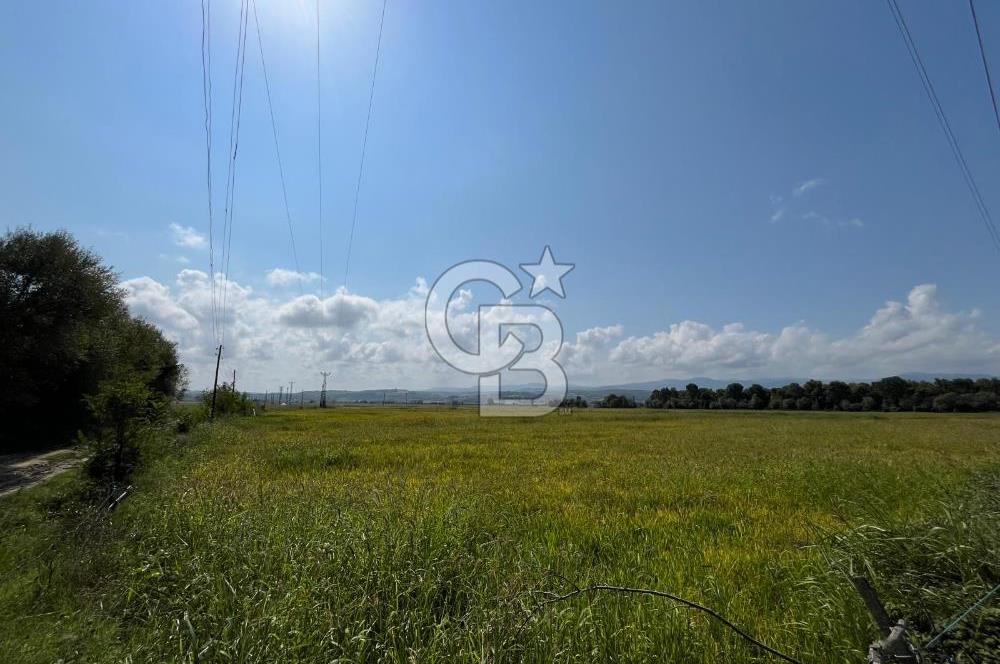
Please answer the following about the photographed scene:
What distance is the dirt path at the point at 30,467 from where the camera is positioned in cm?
1033

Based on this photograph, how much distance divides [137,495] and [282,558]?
17.4 feet

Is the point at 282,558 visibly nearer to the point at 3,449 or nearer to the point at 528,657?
the point at 528,657

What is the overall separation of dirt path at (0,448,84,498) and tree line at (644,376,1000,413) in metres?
94.8

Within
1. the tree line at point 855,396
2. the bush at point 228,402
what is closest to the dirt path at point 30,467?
the bush at point 228,402

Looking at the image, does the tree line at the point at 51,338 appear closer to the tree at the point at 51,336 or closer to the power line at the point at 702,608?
the tree at the point at 51,336

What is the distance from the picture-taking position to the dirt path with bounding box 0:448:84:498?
10333 millimetres

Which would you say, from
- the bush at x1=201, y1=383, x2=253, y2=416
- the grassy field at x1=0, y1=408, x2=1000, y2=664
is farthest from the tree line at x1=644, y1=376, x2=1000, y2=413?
the grassy field at x1=0, y1=408, x2=1000, y2=664

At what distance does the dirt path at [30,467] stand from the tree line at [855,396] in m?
94.8

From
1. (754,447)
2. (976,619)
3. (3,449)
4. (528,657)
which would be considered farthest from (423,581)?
(3,449)

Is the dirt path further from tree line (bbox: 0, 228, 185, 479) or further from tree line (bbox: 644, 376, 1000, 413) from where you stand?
tree line (bbox: 644, 376, 1000, 413)

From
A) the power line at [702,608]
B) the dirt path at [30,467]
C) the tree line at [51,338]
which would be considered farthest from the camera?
the tree line at [51,338]

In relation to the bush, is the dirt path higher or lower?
lower

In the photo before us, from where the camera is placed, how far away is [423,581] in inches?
142

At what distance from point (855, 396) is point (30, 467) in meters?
103
